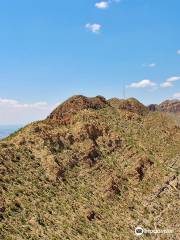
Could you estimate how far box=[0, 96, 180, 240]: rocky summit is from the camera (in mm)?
53000

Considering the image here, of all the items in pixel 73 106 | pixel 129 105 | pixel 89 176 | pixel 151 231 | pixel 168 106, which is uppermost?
pixel 168 106

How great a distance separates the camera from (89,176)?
212 feet

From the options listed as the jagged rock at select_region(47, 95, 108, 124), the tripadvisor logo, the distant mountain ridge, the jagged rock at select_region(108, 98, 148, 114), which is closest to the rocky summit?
the jagged rock at select_region(47, 95, 108, 124)

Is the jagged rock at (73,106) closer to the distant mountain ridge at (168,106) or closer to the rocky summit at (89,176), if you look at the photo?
the rocky summit at (89,176)

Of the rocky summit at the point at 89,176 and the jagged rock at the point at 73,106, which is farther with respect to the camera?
the jagged rock at the point at 73,106

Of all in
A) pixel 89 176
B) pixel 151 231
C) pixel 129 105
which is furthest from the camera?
pixel 129 105

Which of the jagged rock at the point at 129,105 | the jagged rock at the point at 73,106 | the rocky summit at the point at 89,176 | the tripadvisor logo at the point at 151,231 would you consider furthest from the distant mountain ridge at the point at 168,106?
the tripadvisor logo at the point at 151,231

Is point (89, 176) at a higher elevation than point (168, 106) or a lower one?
lower

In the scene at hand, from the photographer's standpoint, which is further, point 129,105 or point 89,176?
point 129,105

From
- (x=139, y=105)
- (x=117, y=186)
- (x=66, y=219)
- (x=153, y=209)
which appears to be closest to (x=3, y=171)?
(x=66, y=219)

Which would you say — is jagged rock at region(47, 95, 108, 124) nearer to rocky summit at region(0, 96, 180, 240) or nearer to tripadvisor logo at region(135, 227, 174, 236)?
rocky summit at region(0, 96, 180, 240)

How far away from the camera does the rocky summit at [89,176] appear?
174 ft

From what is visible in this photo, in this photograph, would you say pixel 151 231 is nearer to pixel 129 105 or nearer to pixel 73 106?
pixel 73 106

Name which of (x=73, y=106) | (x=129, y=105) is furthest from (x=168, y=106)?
(x=73, y=106)
